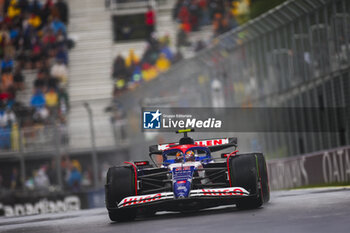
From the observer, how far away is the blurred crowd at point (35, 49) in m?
27.8

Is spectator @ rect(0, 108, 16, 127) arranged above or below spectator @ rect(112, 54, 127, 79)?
below

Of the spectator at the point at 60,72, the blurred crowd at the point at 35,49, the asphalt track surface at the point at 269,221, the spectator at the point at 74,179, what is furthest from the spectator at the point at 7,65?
the asphalt track surface at the point at 269,221

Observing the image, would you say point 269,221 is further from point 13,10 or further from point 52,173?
point 13,10

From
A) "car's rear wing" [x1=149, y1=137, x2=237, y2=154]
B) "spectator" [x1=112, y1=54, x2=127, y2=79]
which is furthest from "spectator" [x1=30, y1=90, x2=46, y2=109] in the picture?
"car's rear wing" [x1=149, y1=137, x2=237, y2=154]

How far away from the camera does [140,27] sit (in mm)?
30734

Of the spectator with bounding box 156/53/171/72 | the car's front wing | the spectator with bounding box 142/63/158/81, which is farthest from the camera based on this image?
the spectator with bounding box 156/53/171/72

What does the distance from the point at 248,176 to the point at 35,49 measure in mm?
21421

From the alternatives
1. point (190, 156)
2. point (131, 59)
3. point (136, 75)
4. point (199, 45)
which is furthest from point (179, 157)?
point (131, 59)

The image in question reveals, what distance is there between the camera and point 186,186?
8.40 meters

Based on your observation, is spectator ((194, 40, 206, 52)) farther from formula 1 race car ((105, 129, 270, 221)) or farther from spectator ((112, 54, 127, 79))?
formula 1 race car ((105, 129, 270, 221))

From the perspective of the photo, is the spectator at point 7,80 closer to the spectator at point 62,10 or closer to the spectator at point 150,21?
the spectator at point 62,10

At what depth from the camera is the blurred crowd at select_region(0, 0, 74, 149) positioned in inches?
1095

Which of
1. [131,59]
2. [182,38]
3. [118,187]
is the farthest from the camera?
[182,38]

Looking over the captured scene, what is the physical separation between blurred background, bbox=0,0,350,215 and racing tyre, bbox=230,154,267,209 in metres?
4.76
